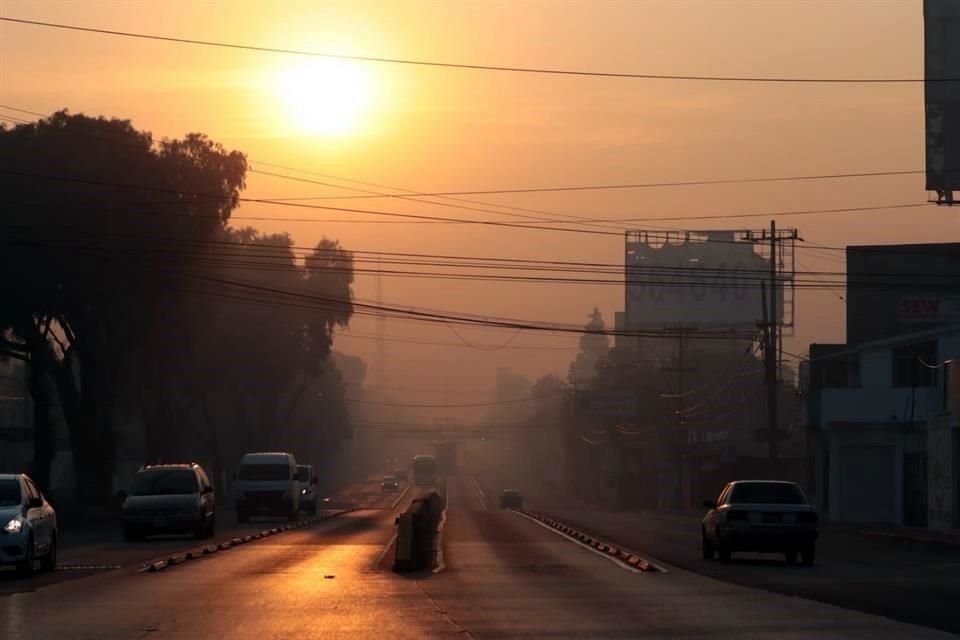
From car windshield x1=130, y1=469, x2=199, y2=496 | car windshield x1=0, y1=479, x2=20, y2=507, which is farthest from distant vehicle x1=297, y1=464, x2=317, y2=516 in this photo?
car windshield x1=0, y1=479, x2=20, y2=507

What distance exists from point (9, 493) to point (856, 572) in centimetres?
1514

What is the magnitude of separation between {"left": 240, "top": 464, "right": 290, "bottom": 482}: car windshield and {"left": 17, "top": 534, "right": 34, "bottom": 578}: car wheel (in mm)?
32036

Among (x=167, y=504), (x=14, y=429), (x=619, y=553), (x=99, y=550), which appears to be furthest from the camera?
(x=14, y=429)

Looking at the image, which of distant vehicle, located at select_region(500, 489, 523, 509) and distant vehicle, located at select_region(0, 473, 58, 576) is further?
distant vehicle, located at select_region(500, 489, 523, 509)

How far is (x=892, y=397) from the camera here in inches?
2621

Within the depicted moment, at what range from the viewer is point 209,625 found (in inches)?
688

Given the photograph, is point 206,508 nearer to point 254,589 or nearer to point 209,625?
point 254,589

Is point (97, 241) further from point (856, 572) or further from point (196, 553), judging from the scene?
point (856, 572)

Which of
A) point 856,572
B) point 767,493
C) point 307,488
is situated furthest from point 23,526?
point 307,488

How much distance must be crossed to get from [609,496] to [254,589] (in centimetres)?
10849

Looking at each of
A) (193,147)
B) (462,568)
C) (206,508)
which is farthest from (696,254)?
(462,568)

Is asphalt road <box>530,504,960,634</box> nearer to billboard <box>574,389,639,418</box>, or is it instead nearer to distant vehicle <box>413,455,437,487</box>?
billboard <box>574,389,639,418</box>

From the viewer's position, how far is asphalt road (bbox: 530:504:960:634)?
21141mm

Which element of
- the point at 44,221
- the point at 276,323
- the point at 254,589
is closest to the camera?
the point at 254,589
